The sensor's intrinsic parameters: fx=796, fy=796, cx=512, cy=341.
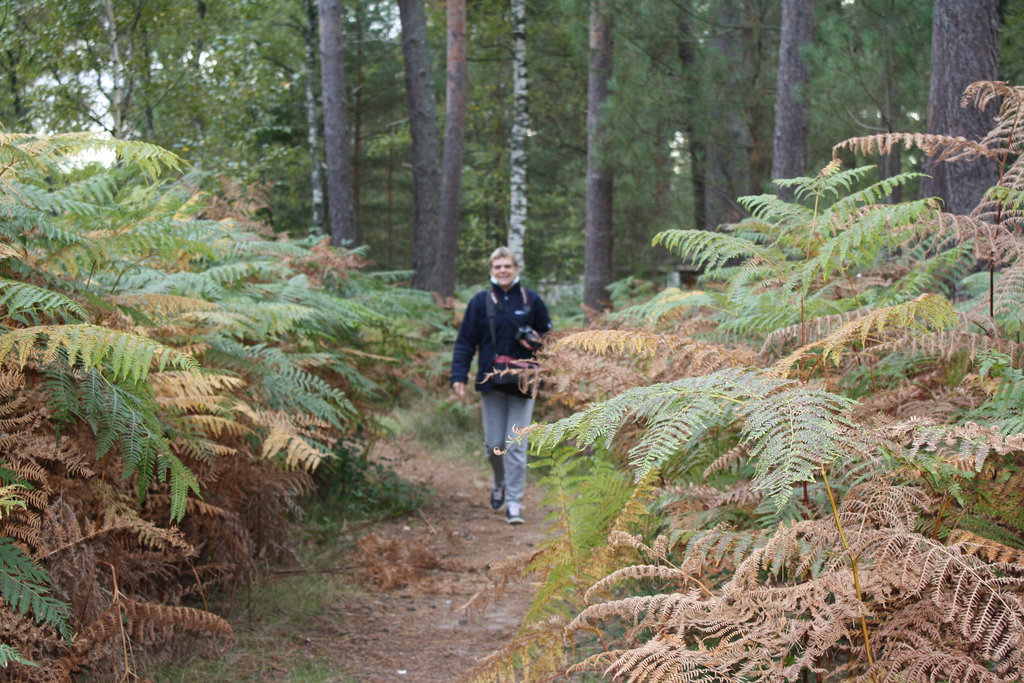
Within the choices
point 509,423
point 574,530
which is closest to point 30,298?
point 574,530

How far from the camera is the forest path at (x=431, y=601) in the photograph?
3895 millimetres

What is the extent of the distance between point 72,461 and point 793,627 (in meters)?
2.50

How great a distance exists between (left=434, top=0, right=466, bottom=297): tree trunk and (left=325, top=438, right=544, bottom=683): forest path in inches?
327

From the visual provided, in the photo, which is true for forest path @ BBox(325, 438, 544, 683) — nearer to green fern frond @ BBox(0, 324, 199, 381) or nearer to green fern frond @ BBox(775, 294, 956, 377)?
green fern frond @ BBox(0, 324, 199, 381)

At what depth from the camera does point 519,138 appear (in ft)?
52.9

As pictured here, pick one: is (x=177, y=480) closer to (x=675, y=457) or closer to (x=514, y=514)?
(x=675, y=457)

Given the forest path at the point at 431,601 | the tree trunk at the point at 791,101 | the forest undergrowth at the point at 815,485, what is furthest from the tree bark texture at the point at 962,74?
the forest path at the point at 431,601

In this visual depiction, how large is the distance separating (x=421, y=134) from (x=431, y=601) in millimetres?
11102

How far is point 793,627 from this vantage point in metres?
2.20

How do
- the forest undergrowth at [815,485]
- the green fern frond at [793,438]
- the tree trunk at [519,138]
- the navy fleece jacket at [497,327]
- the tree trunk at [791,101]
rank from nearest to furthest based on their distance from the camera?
the green fern frond at [793,438] < the forest undergrowth at [815,485] < the navy fleece jacket at [497,327] < the tree trunk at [791,101] < the tree trunk at [519,138]

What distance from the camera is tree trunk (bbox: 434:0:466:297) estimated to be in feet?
47.7

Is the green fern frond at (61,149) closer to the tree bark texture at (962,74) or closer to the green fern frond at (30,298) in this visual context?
the green fern frond at (30,298)

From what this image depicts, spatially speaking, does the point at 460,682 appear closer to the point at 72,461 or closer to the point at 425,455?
the point at 72,461

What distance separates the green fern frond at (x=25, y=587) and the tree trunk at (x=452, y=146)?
12084 mm
